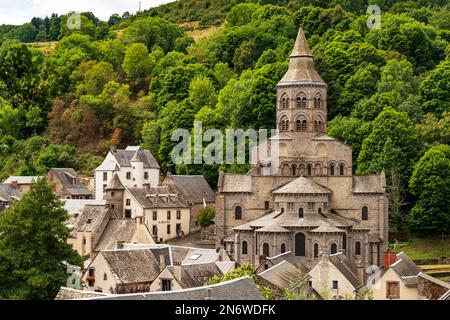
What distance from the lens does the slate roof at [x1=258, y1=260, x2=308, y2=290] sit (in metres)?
51.4

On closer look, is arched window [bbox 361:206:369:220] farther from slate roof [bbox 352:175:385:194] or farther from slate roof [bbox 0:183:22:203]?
slate roof [bbox 0:183:22:203]

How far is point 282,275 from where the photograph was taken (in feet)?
178

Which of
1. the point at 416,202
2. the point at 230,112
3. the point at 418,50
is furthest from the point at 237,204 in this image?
the point at 418,50

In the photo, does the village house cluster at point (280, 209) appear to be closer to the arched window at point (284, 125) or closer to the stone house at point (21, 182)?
the arched window at point (284, 125)

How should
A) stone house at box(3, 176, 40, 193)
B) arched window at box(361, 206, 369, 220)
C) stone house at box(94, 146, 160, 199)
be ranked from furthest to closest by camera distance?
1. stone house at box(3, 176, 40, 193)
2. stone house at box(94, 146, 160, 199)
3. arched window at box(361, 206, 369, 220)

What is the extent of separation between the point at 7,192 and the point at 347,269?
167ft

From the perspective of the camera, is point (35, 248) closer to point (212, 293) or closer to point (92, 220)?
point (92, 220)

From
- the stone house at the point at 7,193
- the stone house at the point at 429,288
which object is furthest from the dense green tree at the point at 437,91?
the stone house at the point at 429,288

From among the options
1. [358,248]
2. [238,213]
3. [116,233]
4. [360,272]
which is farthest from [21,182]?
[360,272]

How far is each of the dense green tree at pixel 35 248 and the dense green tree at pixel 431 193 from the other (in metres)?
35.1

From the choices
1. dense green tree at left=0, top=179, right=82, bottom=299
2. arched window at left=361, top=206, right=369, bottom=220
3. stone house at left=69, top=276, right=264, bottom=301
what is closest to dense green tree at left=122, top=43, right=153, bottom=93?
arched window at left=361, top=206, right=369, bottom=220

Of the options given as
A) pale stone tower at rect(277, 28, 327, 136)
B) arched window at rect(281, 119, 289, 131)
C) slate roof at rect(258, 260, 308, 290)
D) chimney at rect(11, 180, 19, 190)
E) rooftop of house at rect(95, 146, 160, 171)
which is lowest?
slate roof at rect(258, 260, 308, 290)

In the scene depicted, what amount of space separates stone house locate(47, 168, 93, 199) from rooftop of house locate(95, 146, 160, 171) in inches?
160
